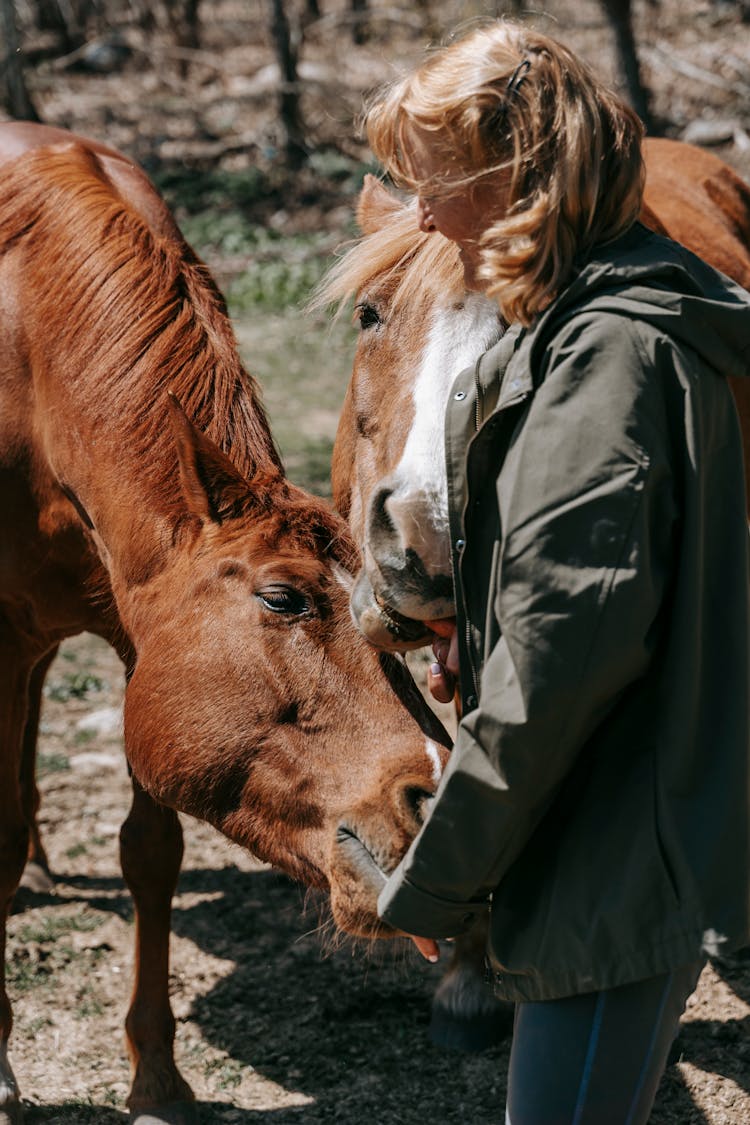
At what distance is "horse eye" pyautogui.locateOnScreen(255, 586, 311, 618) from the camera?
7.63ft

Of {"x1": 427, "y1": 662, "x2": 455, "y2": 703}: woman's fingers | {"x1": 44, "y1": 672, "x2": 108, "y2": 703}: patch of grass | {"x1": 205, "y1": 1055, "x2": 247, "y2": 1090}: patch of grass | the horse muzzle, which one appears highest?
the horse muzzle

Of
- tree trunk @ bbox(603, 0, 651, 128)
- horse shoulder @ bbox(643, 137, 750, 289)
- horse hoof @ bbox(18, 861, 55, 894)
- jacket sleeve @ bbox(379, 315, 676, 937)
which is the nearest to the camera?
jacket sleeve @ bbox(379, 315, 676, 937)

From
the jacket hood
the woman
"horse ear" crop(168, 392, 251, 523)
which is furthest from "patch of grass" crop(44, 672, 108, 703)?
the jacket hood

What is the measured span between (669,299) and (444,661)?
0.79 m

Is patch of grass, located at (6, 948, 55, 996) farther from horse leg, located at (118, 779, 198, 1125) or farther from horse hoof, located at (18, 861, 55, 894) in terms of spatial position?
horse leg, located at (118, 779, 198, 1125)

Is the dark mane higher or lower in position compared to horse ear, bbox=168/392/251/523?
higher

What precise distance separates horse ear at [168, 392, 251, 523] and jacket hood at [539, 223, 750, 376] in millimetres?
899

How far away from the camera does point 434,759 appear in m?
2.26

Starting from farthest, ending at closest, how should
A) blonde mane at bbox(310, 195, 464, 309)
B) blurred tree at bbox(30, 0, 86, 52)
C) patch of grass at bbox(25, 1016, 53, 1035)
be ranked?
1. blurred tree at bbox(30, 0, 86, 52)
2. patch of grass at bbox(25, 1016, 53, 1035)
3. blonde mane at bbox(310, 195, 464, 309)

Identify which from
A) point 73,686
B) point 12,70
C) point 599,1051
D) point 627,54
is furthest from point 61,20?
point 599,1051

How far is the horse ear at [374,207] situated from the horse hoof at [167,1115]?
2333 millimetres

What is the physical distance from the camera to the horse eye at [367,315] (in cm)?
309

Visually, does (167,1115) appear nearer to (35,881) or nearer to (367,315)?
(35,881)

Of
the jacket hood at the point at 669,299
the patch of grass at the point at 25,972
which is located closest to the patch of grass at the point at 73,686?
the patch of grass at the point at 25,972
